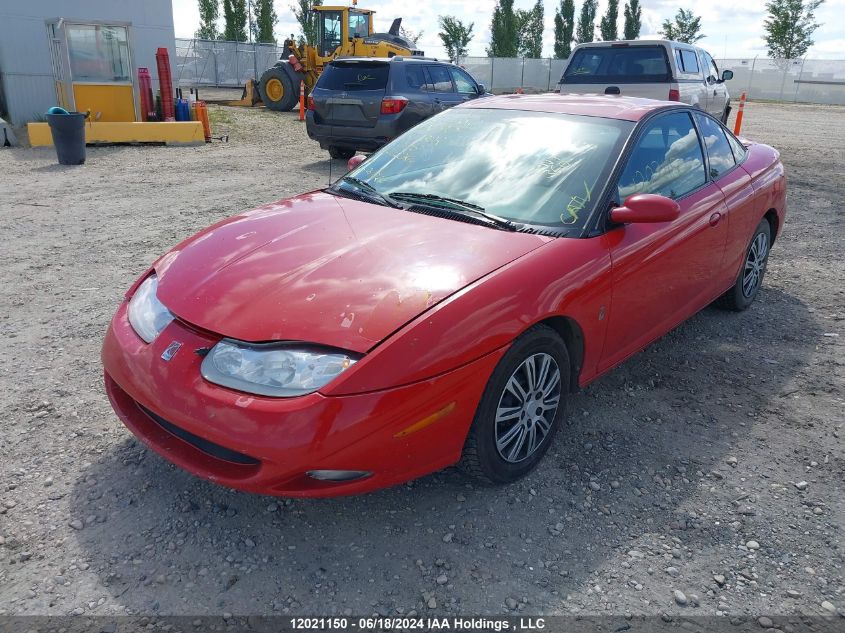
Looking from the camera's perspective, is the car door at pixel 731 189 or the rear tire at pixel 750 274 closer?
the car door at pixel 731 189

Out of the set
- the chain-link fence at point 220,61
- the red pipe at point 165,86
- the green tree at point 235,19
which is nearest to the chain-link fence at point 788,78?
the chain-link fence at point 220,61

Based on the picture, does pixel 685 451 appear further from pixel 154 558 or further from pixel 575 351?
pixel 154 558

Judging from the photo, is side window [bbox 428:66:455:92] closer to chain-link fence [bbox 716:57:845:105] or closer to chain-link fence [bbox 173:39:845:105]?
chain-link fence [bbox 173:39:845:105]

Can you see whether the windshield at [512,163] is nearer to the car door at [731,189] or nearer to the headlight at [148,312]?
the car door at [731,189]

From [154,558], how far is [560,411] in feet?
5.82

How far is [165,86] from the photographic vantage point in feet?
46.6

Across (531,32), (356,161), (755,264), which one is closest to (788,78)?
(531,32)

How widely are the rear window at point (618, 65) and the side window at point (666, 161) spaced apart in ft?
26.4

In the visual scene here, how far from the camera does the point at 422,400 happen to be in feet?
7.64

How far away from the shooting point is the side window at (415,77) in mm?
10492

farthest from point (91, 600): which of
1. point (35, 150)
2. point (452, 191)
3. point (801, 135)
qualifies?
point (801, 135)

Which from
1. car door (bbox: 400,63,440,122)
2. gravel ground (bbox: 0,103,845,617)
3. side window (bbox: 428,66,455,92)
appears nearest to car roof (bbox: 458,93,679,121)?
gravel ground (bbox: 0,103,845,617)

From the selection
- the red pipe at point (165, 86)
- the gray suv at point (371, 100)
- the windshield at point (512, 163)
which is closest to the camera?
the windshield at point (512, 163)

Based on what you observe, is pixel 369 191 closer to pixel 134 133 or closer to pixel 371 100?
pixel 371 100
